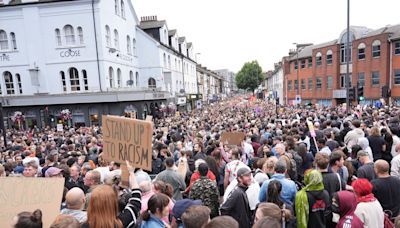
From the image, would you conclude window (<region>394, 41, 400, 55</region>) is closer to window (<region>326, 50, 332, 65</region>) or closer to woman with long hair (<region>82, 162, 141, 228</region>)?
window (<region>326, 50, 332, 65</region>)

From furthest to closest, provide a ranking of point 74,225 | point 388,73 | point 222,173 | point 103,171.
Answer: point 388,73 < point 222,173 < point 103,171 < point 74,225

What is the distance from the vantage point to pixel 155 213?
133 inches

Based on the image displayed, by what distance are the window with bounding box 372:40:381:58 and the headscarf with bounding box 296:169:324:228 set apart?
1402 inches

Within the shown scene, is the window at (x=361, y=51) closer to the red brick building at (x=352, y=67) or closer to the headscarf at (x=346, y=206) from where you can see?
the red brick building at (x=352, y=67)

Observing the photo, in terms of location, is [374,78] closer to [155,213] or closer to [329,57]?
[329,57]

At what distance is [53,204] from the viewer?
386cm

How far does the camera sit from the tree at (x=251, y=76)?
10625cm

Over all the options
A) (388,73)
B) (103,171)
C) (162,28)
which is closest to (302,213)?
(103,171)

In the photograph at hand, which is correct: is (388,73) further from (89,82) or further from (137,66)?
(89,82)

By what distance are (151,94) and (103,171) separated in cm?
2363

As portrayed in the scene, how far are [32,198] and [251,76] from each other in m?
106

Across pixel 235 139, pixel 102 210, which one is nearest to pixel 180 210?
pixel 102 210

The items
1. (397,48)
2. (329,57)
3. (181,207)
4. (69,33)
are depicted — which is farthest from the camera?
(329,57)

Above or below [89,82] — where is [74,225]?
below
